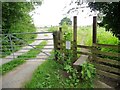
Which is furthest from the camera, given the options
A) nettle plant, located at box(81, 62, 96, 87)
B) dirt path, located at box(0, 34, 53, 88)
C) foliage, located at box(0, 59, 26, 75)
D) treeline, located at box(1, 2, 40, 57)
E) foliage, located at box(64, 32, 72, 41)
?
treeline, located at box(1, 2, 40, 57)

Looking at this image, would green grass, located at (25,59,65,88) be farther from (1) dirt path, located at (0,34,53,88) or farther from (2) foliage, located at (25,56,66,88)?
(1) dirt path, located at (0,34,53,88)

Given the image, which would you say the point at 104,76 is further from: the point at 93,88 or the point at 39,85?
the point at 39,85

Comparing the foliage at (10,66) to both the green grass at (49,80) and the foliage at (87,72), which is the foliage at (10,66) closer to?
the green grass at (49,80)

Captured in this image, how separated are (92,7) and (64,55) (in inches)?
97.2

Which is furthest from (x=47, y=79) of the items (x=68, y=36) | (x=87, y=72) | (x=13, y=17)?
(x=13, y=17)

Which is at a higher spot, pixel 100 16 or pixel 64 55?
pixel 100 16

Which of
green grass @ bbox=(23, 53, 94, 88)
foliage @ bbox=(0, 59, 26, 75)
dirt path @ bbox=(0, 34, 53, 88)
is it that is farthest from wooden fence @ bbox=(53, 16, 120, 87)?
foliage @ bbox=(0, 59, 26, 75)

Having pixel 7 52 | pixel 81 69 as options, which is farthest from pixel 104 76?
pixel 7 52

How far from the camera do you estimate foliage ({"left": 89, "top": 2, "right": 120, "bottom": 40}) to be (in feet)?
17.6

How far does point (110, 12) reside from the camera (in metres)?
5.49

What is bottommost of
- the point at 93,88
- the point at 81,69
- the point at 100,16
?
the point at 93,88

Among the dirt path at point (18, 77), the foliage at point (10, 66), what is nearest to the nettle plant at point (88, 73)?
the dirt path at point (18, 77)

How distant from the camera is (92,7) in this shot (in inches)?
232

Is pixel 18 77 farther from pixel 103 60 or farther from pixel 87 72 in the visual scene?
pixel 103 60
